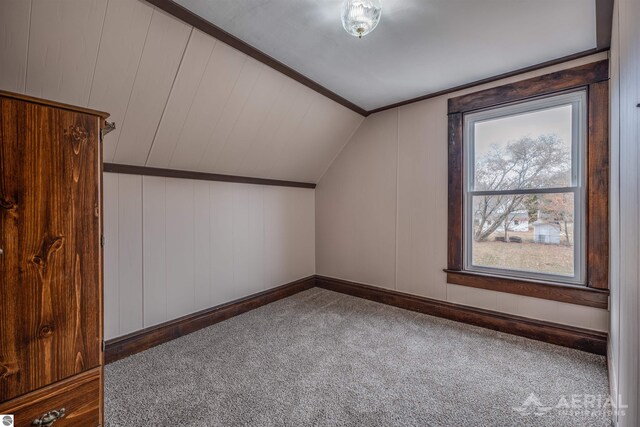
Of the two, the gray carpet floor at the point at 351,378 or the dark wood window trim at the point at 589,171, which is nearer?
the gray carpet floor at the point at 351,378

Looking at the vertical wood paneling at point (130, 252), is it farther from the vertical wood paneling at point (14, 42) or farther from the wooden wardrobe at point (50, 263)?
the wooden wardrobe at point (50, 263)

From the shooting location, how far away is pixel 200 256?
269cm

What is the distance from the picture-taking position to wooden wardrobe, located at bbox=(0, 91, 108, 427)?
96 centimetres

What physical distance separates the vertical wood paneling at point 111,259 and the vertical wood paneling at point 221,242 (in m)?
0.81

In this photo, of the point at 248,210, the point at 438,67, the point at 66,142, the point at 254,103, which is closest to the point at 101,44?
→ the point at 66,142

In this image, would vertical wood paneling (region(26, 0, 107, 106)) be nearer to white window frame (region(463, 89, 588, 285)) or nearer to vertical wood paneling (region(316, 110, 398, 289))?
vertical wood paneling (region(316, 110, 398, 289))

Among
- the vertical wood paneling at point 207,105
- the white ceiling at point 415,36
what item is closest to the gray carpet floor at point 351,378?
the vertical wood paneling at point 207,105

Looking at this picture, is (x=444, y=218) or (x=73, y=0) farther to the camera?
(x=444, y=218)

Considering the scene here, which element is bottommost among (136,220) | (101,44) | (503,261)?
(503,261)

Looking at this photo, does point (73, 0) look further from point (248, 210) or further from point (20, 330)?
point (248, 210)

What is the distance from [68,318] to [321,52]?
2.15 m

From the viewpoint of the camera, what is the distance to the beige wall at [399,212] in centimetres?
283

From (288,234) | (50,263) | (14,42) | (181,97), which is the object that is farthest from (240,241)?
(14,42)

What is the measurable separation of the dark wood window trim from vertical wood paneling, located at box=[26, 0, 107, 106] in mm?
2874
